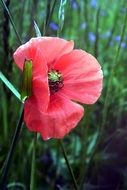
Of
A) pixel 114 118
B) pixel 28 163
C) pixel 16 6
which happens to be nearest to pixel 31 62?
pixel 16 6

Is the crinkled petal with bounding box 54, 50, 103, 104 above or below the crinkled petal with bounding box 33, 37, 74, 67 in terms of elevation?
below

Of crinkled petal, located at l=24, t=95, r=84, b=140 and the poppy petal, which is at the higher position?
the poppy petal

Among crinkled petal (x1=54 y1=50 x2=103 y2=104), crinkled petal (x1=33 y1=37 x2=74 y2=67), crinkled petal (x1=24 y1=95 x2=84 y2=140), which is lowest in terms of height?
crinkled petal (x1=24 y1=95 x2=84 y2=140)

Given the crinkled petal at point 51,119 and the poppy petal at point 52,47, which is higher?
the poppy petal at point 52,47
